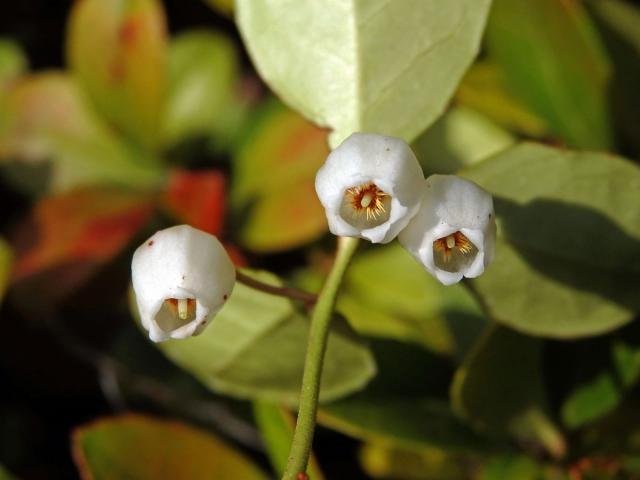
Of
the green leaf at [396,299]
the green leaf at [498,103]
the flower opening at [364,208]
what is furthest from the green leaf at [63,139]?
the flower opening at [364,208]

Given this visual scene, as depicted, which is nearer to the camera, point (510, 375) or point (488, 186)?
point (488, 186)

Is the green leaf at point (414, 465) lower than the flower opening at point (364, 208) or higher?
lower

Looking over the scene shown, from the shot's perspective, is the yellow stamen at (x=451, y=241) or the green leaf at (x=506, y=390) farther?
the green leaf at (x=506, y=390)

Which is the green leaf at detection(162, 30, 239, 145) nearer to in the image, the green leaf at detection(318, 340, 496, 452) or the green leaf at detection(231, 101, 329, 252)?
the green leaf at detection(231, 101, 329, 252)

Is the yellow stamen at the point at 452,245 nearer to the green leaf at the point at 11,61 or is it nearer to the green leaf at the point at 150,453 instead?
the green leaf at the point at 150,453

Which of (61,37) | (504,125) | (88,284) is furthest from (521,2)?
(61,37)

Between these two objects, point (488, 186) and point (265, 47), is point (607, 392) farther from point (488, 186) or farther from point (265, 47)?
point (265, 47)
